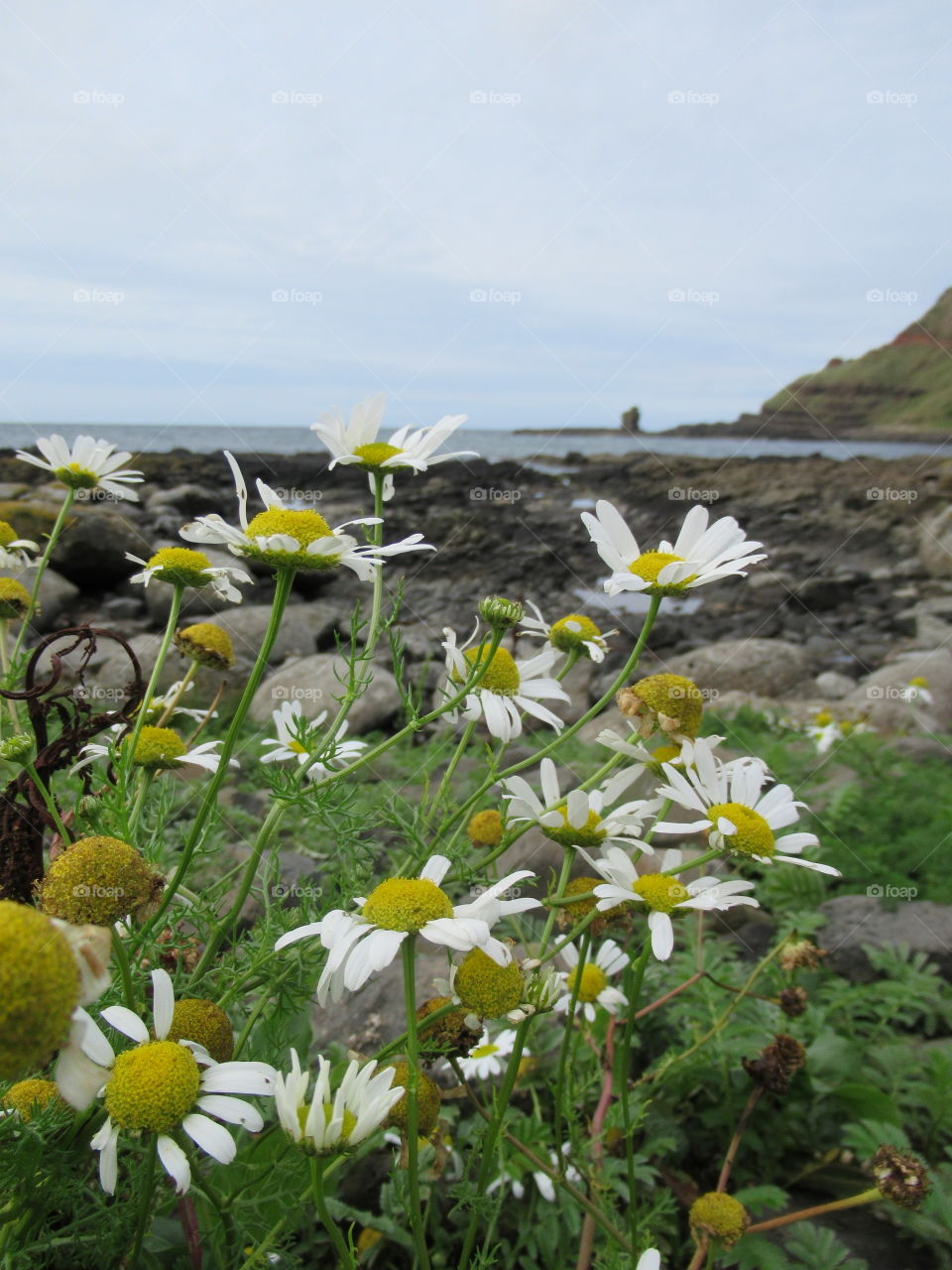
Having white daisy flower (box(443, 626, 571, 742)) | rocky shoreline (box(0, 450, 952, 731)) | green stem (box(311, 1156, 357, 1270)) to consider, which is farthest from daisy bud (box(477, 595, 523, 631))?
rocky shoreline (box(0, 450, 952, 731))

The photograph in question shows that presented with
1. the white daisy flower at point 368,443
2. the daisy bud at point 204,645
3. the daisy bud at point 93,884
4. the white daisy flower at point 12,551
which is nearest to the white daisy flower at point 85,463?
the white daisy flower at point 12,551

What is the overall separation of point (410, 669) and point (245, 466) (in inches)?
99.6

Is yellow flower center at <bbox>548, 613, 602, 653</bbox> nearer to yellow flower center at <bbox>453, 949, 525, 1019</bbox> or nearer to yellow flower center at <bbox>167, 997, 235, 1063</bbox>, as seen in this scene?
yellow flower center at <bbox>453, 949, 525, 1019</bbox>

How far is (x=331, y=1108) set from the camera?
704 millimetres

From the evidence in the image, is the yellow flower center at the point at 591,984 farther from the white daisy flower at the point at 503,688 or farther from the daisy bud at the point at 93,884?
the daisy bud at the point at 93,884

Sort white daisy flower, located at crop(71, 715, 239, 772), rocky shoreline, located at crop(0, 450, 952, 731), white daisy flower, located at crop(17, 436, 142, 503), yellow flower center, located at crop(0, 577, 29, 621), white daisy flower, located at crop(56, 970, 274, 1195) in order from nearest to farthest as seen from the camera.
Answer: white daisy flower, located at crop(56, 970, 274, 1195)
white daisy flower, located at crop(71, 715, 239, 772)
yellow flower center, located at crop(0, 577, 29, 621)
white daisy flower, located at crop(17, 436, 142, 503)
rocky shoreline, located at crop(0, 450, 952, 731)

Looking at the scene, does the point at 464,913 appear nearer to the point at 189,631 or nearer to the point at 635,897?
the point at 635,897

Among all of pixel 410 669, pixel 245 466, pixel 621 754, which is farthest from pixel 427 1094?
pixel 245 466

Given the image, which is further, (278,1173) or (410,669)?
(410,669)

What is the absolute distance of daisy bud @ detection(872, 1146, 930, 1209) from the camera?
3.57 ft

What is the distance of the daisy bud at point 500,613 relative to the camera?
892 millimetres

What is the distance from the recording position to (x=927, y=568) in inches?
288

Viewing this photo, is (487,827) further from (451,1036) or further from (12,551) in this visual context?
(12,551)

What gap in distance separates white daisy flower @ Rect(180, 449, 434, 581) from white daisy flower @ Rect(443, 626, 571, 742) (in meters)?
0.13
